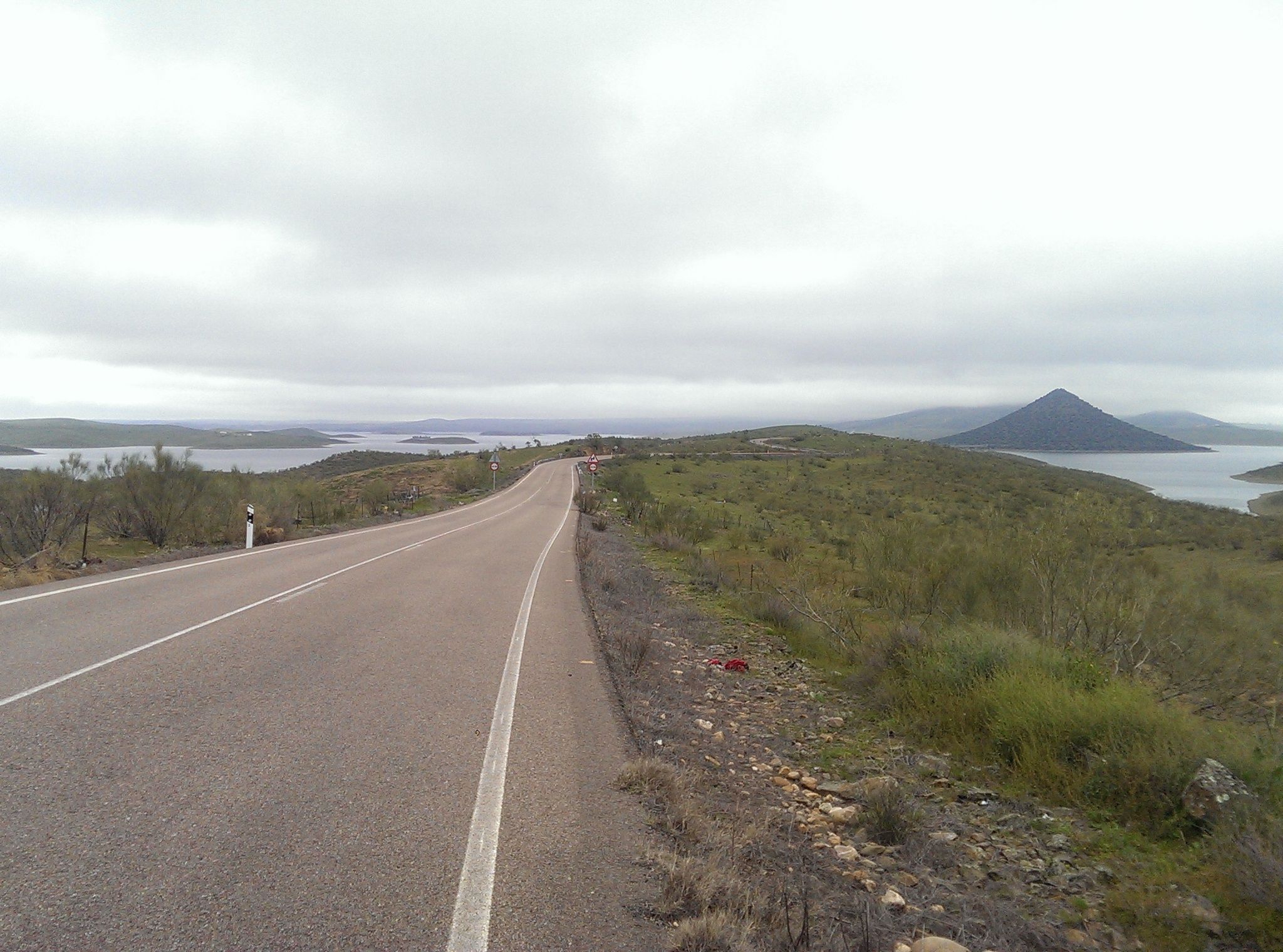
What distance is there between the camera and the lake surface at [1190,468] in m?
43.6

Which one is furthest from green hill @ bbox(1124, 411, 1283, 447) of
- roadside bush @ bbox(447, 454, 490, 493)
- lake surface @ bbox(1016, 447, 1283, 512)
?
roadside bush @ bbox(447, 454, 490, 493)

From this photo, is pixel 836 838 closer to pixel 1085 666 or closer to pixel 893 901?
pixel 893 901

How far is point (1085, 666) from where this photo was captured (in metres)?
6.80

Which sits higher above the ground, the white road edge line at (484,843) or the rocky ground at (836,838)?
the white road edge line at (484,843)

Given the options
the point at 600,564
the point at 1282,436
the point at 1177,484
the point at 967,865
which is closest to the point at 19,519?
the point at 600,564

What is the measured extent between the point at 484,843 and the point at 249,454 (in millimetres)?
76942

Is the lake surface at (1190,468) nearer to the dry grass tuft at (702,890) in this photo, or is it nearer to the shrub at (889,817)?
the shrub at (889,817)

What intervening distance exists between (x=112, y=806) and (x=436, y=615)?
613 cm

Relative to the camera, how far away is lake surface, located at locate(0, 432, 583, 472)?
28656 mm

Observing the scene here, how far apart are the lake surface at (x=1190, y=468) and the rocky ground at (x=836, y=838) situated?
41478 millimetres

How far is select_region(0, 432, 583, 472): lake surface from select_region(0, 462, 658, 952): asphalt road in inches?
882

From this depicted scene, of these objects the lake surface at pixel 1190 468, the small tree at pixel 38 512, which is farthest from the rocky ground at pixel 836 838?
the lake surface at pixel 1190 468

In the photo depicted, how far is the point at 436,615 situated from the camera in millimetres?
9930

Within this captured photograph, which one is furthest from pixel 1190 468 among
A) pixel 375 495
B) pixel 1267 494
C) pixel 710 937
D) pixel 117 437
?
pixel 117 437
